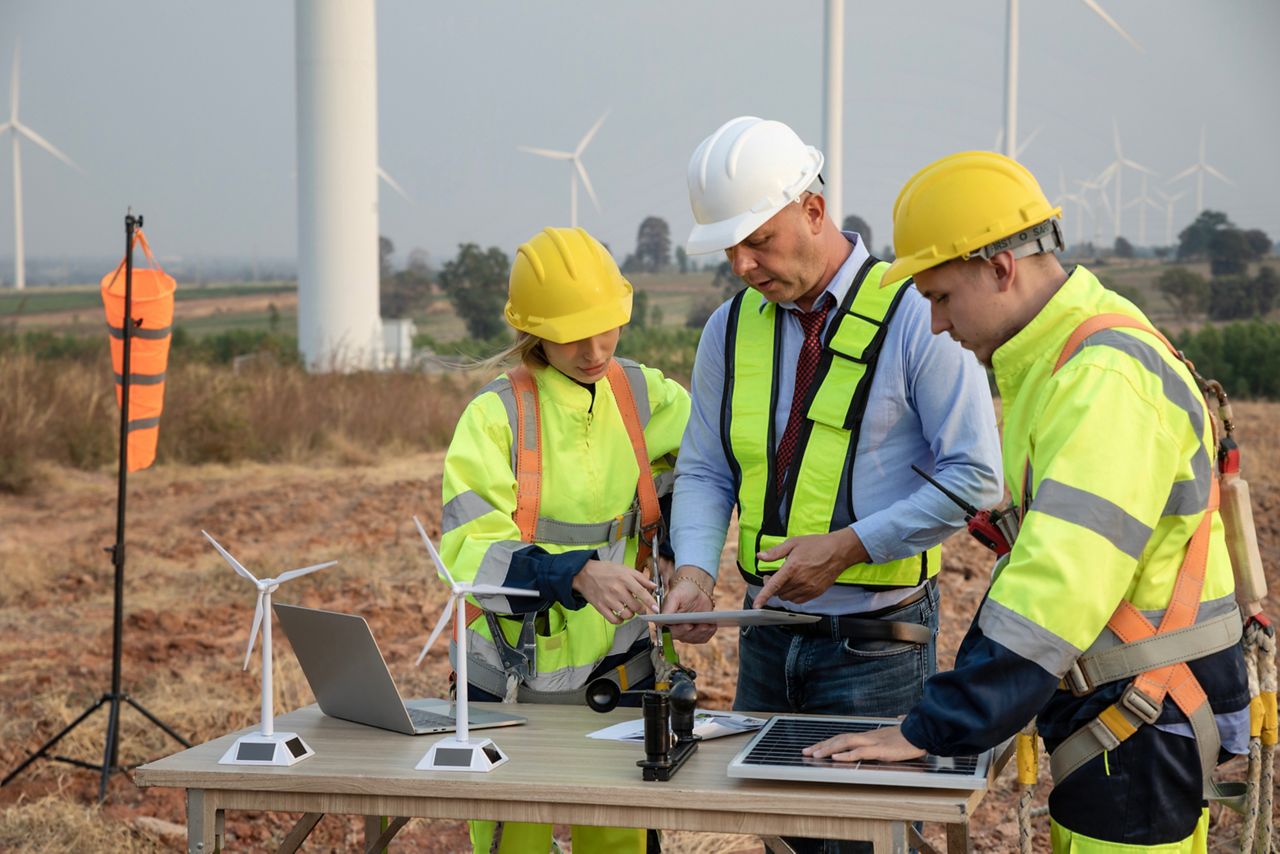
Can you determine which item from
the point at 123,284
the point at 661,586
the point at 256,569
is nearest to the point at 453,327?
the point at 256,569

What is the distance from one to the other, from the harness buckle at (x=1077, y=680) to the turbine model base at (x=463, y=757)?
1128 millimetres

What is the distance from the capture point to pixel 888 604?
3.44 metres

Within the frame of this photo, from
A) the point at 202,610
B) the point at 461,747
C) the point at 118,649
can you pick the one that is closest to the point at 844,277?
the point at 461,747

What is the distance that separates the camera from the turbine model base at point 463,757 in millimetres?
2908

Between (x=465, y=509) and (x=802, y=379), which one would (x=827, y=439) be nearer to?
(x=802, y=379)

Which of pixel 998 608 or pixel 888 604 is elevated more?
pixel 998 608

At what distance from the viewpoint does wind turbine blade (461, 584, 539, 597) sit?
10.3ft

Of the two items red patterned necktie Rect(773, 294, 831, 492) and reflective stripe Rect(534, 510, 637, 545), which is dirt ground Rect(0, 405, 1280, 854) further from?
red patterned necktie Rect(773, 294, 831, 492)

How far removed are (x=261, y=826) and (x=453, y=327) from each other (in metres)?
47.0

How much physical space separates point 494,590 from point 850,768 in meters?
0.92

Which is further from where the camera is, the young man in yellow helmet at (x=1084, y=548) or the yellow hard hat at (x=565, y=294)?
the yellow hard hat at (x=565, y=294)

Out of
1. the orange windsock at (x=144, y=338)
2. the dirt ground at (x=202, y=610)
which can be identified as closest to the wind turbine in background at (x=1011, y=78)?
the dirt ground at (x=202, y=610)

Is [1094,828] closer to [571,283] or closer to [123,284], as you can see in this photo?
[571,283]

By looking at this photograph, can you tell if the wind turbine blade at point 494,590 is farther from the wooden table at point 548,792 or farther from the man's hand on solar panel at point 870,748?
the man's hand on solar panel at point 870,748
